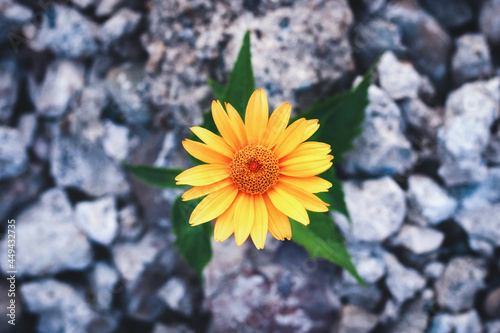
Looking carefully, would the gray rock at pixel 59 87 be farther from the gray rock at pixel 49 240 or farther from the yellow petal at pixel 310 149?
the yellow petal at pixel 310 149

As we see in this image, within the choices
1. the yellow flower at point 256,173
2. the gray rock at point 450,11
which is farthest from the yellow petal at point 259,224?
the gray rock at point 450,11

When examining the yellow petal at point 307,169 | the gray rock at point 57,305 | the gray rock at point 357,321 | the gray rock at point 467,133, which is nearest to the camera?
the yellow petal at point 307,169

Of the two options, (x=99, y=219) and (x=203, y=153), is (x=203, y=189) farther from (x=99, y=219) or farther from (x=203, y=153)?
(x=99, y=219)

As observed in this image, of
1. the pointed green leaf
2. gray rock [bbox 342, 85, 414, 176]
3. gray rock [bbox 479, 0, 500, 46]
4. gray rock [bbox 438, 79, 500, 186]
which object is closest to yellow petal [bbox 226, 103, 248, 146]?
the pointed green leaf

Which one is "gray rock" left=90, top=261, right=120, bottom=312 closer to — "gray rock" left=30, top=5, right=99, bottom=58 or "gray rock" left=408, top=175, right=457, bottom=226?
Answer: "gray rock" left=30, top=5, right=99, bottom=58

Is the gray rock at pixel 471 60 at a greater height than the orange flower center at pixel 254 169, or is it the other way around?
the gray rock at pixel 471 60

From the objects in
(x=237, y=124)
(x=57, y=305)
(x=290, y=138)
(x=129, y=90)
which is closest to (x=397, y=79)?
(x=290, y=138)
